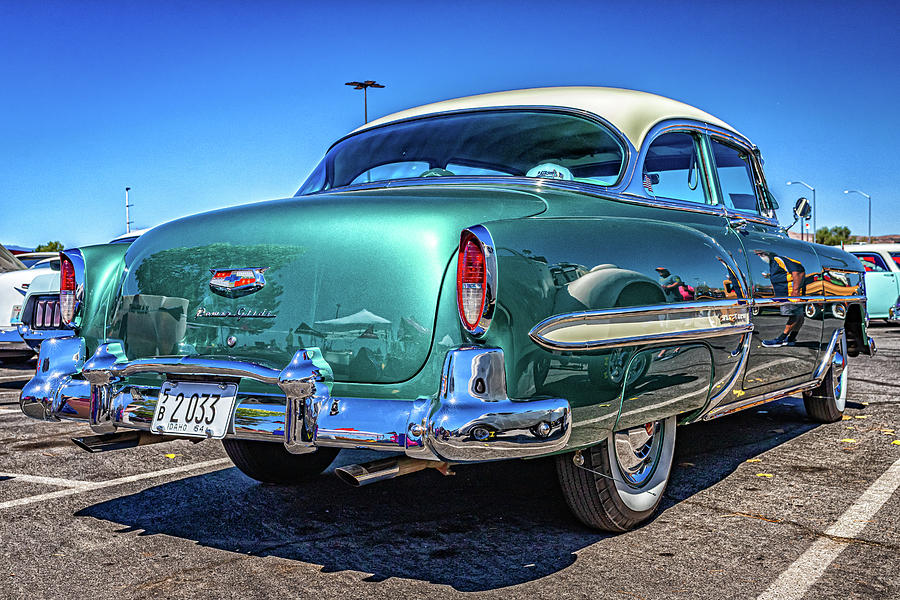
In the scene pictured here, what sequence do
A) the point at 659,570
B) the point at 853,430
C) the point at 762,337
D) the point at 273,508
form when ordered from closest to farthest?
1. the point at 659,570
2. the point at 273,508
3. the point at 762,337
4. the point at 853,430

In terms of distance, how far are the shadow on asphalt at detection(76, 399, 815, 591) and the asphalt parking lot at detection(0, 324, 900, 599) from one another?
0.01 m

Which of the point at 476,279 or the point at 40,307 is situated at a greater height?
the point at 476,279

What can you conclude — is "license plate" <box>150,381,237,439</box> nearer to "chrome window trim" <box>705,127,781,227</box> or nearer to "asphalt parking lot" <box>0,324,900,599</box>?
"asphalt parking lot" <box>0,324,900,599</box>

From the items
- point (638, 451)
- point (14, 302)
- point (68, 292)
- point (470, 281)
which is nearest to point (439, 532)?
point (638, 451)

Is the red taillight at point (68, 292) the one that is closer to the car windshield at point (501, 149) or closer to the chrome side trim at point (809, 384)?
the car windshield at point (501, 149)

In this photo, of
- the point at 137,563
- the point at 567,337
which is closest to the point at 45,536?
the point at 137,563

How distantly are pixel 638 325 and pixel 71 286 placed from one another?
2.35m

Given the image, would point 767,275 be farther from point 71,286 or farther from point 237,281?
point 71,286

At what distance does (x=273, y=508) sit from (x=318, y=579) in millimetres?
1033

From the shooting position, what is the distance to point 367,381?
3033 mm

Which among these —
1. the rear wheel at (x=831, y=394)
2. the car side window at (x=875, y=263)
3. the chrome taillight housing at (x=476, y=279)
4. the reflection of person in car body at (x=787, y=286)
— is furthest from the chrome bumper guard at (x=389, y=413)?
the car side window at (x=875, y=263)

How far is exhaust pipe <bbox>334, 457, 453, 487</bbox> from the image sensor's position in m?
2.85

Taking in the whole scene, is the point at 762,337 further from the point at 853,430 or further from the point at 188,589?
the point at 188,589

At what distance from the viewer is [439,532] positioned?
3.71m
